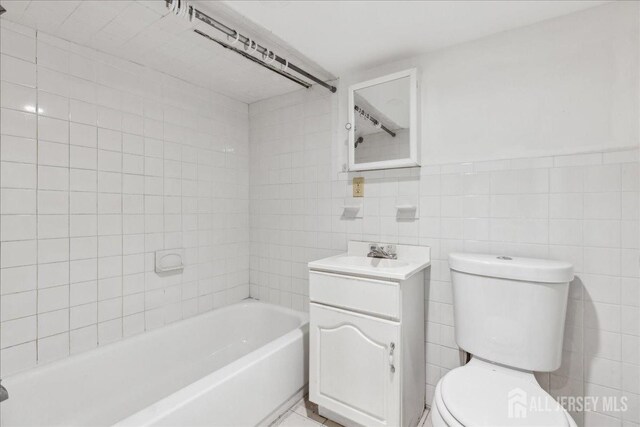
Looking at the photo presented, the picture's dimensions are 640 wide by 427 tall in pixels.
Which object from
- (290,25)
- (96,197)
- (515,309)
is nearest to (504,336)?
(515,309)

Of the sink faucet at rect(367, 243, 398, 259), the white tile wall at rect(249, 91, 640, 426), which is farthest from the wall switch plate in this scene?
the sink faucet at rect(367, 243, 398, 259)

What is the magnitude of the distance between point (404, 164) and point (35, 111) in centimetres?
193

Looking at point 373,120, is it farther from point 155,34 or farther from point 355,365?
point 355,365

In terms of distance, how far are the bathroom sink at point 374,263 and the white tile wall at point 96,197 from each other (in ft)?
3.47

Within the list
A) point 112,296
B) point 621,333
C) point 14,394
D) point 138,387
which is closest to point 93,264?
point 112,296

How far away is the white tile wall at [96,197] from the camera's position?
4.61ft

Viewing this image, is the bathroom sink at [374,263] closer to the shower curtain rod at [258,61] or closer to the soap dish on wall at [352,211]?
the soap dish on wall at [352,211]

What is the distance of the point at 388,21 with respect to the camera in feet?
4.79

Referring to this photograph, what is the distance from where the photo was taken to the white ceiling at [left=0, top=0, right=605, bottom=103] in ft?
4.38

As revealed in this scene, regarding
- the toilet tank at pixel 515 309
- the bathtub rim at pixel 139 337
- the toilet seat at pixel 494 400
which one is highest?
the toilet tank at pixel 515 309

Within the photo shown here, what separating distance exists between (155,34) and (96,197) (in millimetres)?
938

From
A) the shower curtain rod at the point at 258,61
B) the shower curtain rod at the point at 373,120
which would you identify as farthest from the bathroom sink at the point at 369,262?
the shower curtain rod at the point at 258,61

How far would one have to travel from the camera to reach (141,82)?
184 cm

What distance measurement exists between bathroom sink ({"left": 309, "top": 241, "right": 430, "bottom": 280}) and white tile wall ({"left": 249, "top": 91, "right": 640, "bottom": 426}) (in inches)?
2.6
